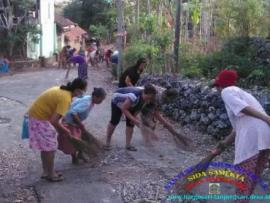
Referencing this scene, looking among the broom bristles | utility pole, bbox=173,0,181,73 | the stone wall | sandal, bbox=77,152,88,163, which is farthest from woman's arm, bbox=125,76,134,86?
utility pole, bbox=173,0,181,73

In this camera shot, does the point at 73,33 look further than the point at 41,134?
Yes

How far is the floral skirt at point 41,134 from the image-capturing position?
6309 millimetres

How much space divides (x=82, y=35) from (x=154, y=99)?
36.9 meters

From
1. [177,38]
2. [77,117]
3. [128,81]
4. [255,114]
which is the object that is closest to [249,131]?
[255,114]

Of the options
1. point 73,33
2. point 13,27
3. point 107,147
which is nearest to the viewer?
point 107,147

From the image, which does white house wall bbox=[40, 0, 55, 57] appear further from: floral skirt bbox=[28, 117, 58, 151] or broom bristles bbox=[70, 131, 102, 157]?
floral skirt bbox=[28, 117, 58, 151]

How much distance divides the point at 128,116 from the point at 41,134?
155cm

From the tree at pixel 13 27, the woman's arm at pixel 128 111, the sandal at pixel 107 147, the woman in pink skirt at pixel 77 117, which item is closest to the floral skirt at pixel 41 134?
the woman in pink skirt at pixel 77 117

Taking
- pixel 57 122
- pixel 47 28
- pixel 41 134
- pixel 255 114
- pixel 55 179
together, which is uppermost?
pixel 47 28

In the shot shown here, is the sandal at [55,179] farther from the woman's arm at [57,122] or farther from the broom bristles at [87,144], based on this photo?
the woman's arm at [57,122]

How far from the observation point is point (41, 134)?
249 inches

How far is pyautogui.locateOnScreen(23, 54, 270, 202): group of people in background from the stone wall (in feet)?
3.89

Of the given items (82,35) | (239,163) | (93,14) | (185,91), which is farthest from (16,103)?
(93,14)

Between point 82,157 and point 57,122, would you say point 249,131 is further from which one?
point 82,157
